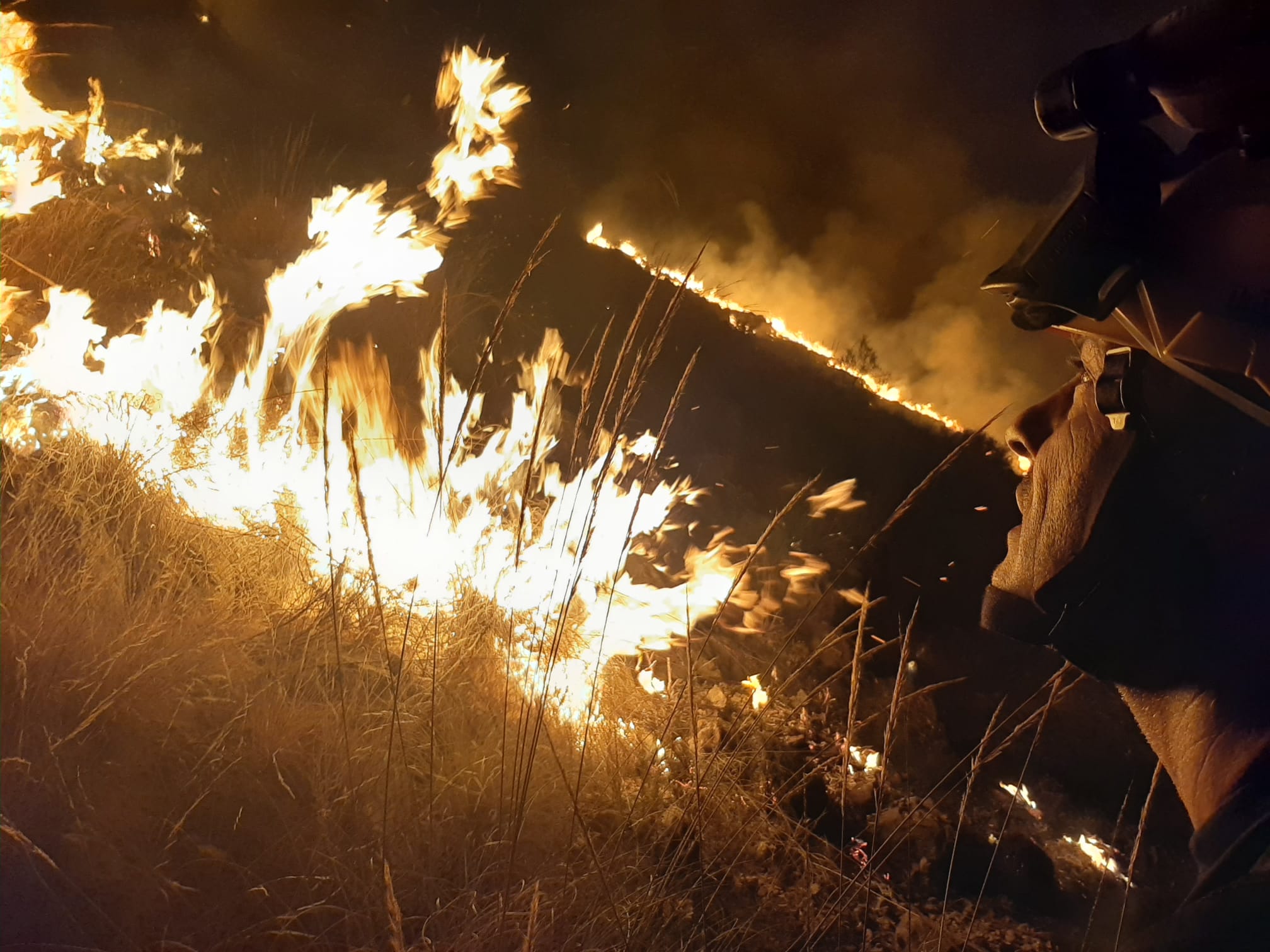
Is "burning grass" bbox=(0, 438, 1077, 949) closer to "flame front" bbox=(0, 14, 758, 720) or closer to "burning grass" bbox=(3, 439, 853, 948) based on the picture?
"burning grass" bbox=(3, 439, 853, 948)

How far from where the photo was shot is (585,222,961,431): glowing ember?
5574 millimetres

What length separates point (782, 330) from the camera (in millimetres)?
6121

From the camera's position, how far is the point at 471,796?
2.63 m

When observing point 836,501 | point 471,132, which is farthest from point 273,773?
point 471,132

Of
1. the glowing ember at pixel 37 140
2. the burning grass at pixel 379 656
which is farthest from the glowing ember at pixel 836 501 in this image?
the glowing ember at pixel 37 140

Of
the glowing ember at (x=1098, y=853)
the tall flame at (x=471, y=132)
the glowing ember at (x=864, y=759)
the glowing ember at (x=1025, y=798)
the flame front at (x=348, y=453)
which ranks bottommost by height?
the glowing ember at (x=1098, y=853)

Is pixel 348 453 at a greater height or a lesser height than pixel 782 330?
lesser

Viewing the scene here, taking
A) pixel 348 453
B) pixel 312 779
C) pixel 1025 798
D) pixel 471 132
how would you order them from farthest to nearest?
pixel 471 132 → pixel 1025 798 → pixel 348 453 → pixel 312 779

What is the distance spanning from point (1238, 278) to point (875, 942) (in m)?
2.67

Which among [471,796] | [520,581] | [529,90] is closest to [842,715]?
[520,581]

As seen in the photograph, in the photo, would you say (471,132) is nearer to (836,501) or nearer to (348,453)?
(348,453)

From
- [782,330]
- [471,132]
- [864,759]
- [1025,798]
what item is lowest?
[1025,798]

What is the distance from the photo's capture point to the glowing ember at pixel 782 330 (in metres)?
5.57

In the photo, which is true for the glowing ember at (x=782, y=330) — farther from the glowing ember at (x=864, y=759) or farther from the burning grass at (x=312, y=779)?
the burning grass at (x=312, y=779)
